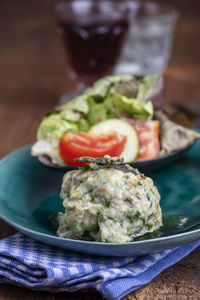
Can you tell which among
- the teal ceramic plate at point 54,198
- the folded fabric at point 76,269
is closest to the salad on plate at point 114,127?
the teal ceramic plate at point 54,198

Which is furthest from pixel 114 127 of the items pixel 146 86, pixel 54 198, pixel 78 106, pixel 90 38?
pixel 90 38

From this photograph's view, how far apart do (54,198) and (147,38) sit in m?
2.49

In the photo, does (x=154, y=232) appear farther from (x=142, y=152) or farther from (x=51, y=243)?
(x=142, y=152)

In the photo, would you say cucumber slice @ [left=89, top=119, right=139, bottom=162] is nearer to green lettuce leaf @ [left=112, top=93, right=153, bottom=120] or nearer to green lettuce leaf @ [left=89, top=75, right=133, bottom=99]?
green lettuce leaf @ [left=112, top=93, right=153, bottom=120]

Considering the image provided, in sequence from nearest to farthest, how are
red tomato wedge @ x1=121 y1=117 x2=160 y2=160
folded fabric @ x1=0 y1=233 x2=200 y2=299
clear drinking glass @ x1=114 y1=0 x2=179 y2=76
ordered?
1. folded fabric @ x1=0 y1=233 x2=200 y2=299
2. red tomato wedge @ x1=121 y1=117 x2=160 y2=160
3. clear drinking glass @ x1=114 y1=0 x2=179 y2=76

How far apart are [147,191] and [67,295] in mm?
A: 485

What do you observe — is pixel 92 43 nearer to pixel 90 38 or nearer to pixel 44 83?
pixel 90 38

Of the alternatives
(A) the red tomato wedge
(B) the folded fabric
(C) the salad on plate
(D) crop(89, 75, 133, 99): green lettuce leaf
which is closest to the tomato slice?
(C) the salad on plate

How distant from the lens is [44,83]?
4516 mm

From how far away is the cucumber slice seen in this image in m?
Answer: 2.56

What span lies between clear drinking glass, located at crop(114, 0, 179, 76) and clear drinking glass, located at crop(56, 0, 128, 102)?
370 mm

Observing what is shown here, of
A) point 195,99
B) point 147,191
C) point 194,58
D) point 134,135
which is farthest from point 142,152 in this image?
point 194,58

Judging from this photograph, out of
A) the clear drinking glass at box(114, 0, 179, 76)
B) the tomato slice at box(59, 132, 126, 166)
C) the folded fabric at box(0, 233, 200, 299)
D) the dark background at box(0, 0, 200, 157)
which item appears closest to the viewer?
the folded fabric at box(0, 233, 200, 299)

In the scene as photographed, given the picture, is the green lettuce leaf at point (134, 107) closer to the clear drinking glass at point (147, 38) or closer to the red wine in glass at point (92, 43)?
the red wine in glass at point (92, 43)
